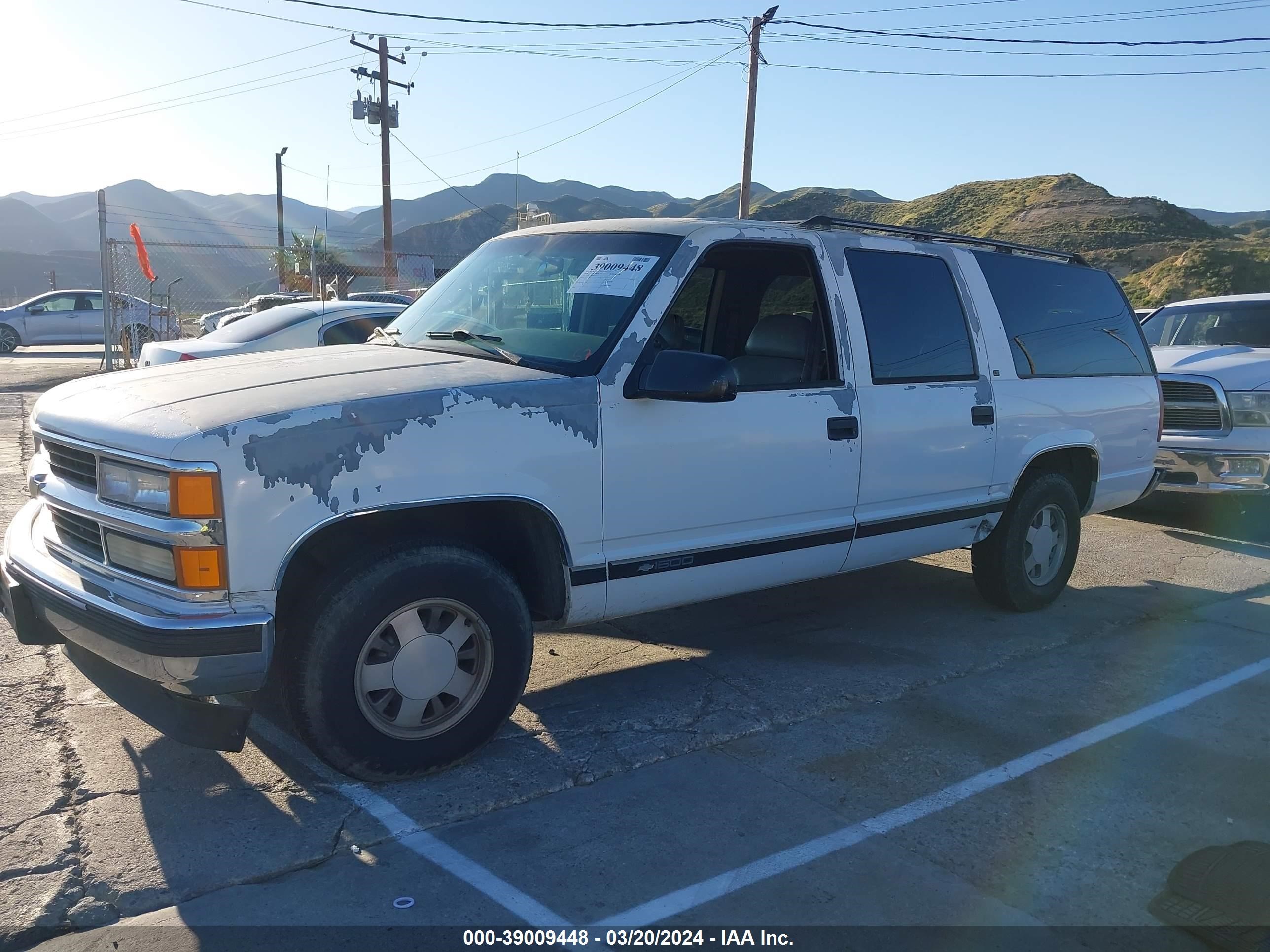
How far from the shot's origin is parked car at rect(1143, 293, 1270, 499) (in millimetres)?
8031

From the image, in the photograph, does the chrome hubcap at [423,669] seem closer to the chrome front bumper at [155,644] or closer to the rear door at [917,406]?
the chrome front bumper at [155,644]

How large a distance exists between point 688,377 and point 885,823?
5.50 feet

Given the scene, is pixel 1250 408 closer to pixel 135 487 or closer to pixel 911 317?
pixel 911 317

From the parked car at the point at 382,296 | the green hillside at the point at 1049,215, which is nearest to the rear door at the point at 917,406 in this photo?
the parked car at the point at 382,296

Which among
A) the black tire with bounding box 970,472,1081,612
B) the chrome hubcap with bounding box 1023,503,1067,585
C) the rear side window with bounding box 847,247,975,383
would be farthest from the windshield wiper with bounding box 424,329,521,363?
the chrome hubcap with bounding box 1023,503,1067,585

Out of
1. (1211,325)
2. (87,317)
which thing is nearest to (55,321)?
(87,317)

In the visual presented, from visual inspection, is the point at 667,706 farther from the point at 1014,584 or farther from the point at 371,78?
the point at 371,78

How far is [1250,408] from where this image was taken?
26.5ft

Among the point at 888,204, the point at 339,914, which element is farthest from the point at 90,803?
the point at 888,204

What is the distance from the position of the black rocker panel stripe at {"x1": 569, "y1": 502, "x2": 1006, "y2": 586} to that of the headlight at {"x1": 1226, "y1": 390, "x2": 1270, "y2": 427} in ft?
13.1

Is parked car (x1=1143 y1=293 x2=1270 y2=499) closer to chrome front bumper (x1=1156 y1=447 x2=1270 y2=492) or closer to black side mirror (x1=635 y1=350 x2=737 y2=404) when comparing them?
chrome front bumper (x1=1156 y1=447 x2=1270 y2=492)

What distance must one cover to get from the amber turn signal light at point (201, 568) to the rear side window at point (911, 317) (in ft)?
9.64

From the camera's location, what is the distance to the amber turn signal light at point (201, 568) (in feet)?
9.75

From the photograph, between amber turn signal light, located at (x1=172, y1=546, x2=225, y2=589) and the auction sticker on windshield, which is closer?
amber turn signal light, located at (x1=172, y1=546, x2=225, y2=589)
